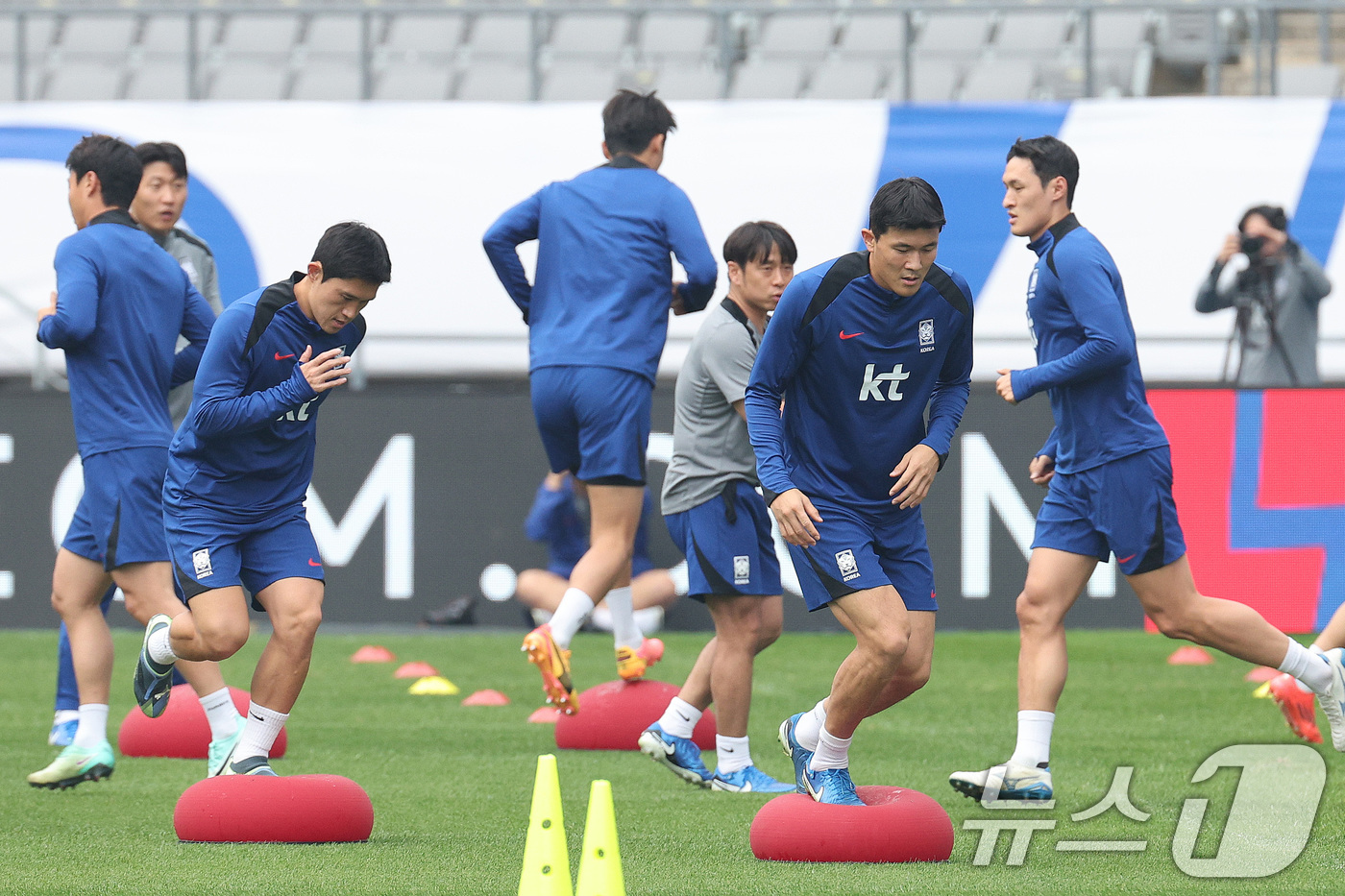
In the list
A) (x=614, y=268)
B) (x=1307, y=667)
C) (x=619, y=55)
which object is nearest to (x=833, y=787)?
(x=1307, y=667)

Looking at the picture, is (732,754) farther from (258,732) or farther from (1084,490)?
(258,732)

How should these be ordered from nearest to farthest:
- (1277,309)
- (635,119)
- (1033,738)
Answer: (1033,738) < (635,119) < (1277,309)

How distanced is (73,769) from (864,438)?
290cm

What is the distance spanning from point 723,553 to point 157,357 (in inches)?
83.4

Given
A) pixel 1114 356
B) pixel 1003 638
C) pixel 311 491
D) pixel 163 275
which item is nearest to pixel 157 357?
pixel 163 275

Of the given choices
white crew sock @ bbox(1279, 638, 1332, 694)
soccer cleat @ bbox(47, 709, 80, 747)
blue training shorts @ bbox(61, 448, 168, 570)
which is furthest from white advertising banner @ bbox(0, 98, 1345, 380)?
white crew sock @ bbox(1279, 638, 1332, 694)

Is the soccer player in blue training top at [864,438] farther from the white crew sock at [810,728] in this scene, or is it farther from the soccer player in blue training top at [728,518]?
the soccer player in blue training top at [728,518]

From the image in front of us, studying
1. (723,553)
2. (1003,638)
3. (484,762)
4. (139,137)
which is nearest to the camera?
(723,553)

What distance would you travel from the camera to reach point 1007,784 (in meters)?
5.54

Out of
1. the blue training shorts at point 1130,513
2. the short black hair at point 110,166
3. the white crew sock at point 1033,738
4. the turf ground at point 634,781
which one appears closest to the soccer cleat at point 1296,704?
the turf ground at point 634,781

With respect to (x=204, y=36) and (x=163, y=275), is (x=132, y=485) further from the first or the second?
(x=204, y=36)

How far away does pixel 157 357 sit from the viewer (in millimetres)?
6172

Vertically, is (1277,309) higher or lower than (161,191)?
lower

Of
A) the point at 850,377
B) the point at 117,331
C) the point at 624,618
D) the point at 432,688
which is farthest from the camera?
the point at 432,688
